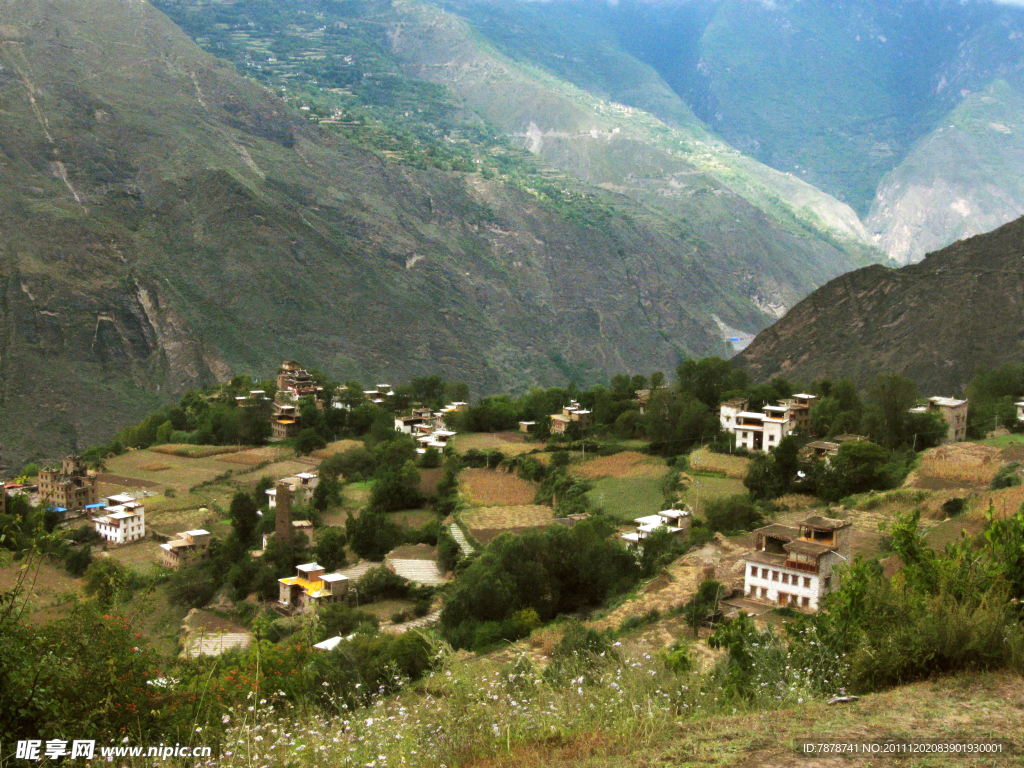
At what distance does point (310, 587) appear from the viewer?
21062mm

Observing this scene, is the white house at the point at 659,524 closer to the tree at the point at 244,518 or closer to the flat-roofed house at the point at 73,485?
the tree at the point at 244,518

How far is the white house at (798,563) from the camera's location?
15711 millimetres

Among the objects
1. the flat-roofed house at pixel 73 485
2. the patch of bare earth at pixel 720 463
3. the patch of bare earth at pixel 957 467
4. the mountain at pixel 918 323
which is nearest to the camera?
the patch of bare earth at pixel 957 467

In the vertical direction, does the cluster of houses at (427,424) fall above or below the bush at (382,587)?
above

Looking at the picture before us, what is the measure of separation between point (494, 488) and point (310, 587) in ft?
28.5

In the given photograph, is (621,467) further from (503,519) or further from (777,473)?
(777,473)

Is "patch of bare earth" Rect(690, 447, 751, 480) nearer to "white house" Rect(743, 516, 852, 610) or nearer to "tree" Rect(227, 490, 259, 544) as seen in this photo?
"white house" Rect(743, 516, 852, 610)

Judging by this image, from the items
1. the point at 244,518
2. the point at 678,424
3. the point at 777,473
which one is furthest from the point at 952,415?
the point at 244,518

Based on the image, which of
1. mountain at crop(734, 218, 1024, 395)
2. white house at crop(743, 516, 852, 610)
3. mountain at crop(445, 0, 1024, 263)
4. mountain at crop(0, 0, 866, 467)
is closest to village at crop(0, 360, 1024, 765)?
white house at crop(743, 516, 852, 610)

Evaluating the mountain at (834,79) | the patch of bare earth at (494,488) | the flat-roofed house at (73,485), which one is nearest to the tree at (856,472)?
the patch of bare earth at (494,488)

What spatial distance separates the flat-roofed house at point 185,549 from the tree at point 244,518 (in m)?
0.86

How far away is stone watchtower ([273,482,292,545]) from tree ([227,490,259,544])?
37.5 inches

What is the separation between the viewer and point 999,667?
604cm

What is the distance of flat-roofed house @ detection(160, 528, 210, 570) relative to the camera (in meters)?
25.1
